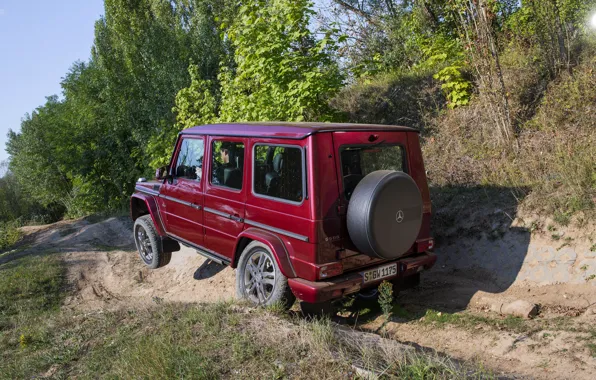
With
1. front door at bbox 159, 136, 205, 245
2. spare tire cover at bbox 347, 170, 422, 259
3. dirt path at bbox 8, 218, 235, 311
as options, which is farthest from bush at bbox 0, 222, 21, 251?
spare tire cover at bbox 347, 170, 422, 259

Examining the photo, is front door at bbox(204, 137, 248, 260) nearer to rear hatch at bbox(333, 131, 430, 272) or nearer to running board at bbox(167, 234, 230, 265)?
running board at bbox(167, 234, 230, 265)

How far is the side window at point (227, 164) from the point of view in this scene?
4969 millimetres

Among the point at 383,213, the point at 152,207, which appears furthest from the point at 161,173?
the point at 383,213

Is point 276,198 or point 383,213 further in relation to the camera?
point 276,198

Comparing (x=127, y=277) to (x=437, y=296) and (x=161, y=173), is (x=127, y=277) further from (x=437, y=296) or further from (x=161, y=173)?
(x=437, y=296)

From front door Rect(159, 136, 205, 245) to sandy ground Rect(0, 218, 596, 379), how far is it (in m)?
0.94

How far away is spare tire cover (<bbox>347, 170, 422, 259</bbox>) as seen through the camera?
398cm

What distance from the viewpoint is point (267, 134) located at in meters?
4.58

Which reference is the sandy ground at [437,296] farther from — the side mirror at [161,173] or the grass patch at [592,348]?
the side mirror at [161,173]

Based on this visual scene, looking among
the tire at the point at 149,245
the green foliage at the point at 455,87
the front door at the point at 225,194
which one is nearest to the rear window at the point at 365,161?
the front door at the point at 225,194

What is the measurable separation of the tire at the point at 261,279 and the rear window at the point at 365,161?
1049 millimetres

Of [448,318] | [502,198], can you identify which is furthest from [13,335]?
[502,198]

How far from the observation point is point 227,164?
204 inches

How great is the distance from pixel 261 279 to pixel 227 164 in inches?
53.6
